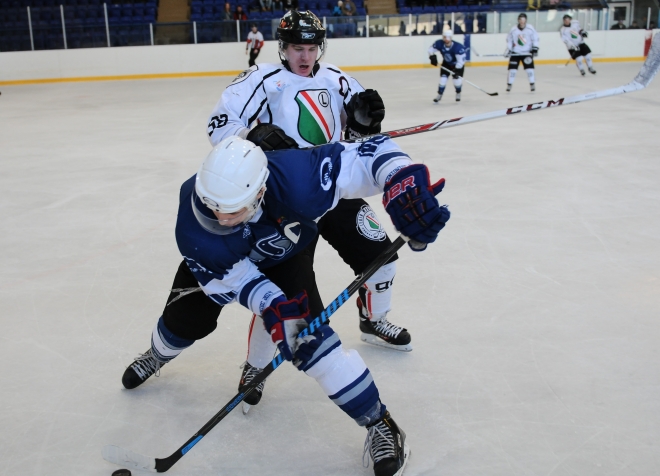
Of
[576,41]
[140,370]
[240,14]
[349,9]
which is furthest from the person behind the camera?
[349,9]

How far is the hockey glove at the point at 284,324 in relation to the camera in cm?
160

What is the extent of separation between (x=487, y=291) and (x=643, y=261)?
2.68 ft

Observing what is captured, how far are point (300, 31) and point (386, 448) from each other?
133 centimetres

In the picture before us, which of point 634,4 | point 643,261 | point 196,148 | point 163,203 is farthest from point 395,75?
point 643,261

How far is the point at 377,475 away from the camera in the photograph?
1716 millimetres

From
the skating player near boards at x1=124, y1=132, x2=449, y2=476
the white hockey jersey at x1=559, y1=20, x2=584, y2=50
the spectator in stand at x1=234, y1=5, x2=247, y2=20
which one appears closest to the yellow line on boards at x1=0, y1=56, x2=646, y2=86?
the spectator in stand at x1=234, y1=5, x2=247, y2=20

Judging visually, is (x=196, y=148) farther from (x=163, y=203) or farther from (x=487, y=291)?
(x=487, y=291)

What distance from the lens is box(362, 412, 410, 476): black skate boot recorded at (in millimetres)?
1706

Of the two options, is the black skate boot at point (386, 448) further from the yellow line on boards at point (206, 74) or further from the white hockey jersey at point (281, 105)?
the yellow line on boards at point (206, 74)

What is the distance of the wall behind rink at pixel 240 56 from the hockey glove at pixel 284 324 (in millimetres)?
12553

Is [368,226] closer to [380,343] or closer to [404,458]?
[380,343]

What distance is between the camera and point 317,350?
5.39 ft

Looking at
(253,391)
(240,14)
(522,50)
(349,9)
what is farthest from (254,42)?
(253,391)

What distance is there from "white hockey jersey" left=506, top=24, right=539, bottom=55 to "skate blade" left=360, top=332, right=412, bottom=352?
8.62 meters
